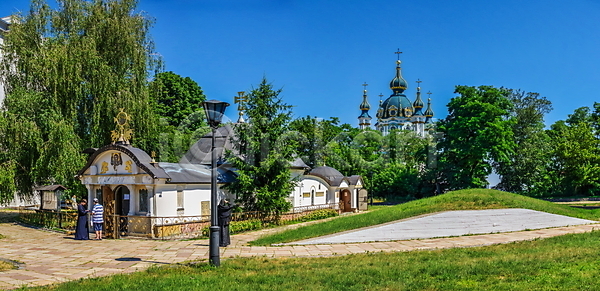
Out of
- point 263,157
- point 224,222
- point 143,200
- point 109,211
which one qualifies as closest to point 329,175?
point 263,157

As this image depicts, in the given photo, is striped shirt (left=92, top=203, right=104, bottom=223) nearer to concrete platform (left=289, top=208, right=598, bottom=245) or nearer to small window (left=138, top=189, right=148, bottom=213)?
small window (left=138, top=189, right=148, bottom=213)

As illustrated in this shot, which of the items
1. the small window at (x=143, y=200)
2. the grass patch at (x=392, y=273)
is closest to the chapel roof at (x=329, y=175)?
the small window at (x=143, y=200)

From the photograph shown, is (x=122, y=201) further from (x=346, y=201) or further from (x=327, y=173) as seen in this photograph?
(x=346, y=201)

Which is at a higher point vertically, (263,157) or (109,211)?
(263,157)

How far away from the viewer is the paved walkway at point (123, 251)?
35.8ft

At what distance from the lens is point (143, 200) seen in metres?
18.9

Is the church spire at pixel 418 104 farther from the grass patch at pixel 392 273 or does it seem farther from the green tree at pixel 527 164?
the grass patch at pixel 392 273

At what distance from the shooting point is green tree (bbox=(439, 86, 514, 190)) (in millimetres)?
37812

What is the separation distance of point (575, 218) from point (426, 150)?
2497 cm

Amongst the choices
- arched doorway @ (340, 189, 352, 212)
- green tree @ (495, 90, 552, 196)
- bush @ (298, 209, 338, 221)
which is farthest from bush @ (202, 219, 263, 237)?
green tree @ (495, 90, 552, 196)

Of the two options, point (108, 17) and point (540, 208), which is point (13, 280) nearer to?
point (540, 208)

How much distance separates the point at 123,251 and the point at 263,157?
9053mm

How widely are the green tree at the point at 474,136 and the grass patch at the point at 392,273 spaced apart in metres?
26.5

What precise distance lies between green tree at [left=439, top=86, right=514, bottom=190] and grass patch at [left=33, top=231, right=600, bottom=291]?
26525 mm
